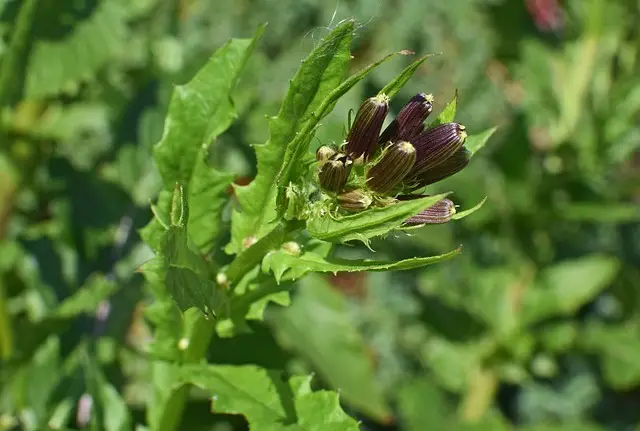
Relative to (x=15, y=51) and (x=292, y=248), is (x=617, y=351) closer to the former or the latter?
(x=292, y=248)

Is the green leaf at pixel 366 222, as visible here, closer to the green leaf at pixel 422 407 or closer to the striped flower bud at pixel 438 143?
the striped flower bud at pixel 438 143

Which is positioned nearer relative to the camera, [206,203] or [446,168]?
[446,168]

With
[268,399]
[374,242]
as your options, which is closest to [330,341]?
[374,242]

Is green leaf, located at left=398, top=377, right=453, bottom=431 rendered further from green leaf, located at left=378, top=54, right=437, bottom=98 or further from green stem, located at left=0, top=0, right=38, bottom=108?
green leaf, located at left=378, top=54, right=437, bottom=98

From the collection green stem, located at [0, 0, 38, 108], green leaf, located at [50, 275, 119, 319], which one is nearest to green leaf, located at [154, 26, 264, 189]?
green leaf, located at [50, 275, 119, 319]

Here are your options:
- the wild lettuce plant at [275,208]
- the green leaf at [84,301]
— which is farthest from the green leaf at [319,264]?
the green leaf at [84,301]

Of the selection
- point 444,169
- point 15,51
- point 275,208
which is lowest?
point 15,51
